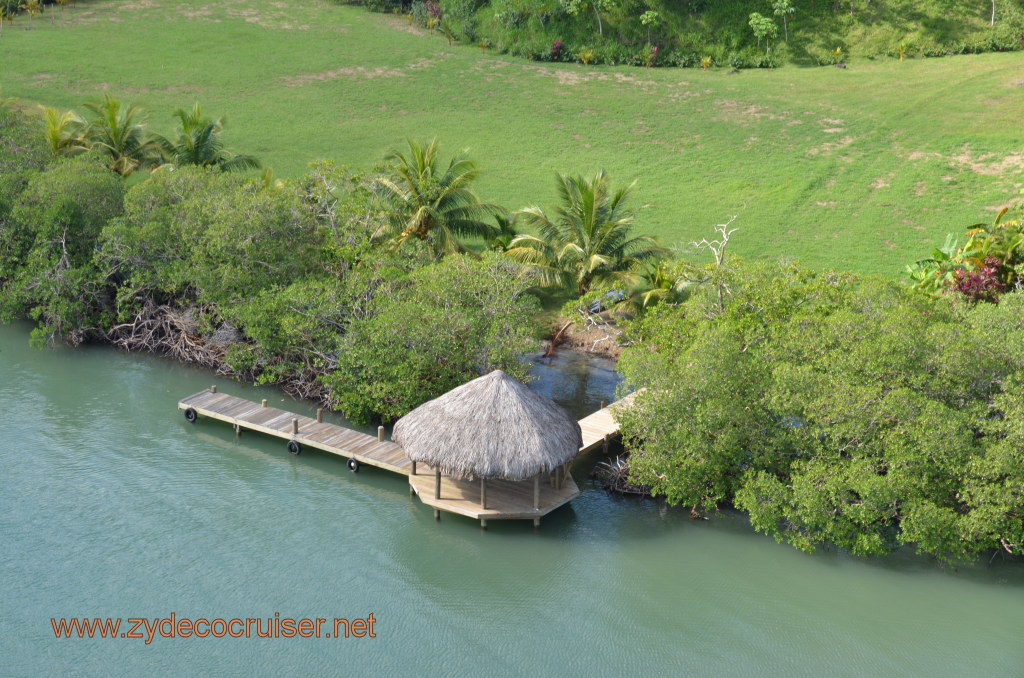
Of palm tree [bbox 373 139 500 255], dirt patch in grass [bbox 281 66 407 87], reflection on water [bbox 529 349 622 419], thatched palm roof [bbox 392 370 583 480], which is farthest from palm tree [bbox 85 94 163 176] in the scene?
thatched palm roof [bbox 392 370 583 480]

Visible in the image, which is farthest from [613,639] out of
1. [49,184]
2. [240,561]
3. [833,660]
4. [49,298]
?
[49,184]

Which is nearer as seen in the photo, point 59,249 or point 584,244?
point 59,249

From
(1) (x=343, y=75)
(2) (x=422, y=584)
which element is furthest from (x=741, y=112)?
(2) (x=422, y=584)

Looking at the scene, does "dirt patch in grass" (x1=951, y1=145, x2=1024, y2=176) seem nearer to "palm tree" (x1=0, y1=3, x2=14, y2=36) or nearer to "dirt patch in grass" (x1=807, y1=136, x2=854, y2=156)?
"dirt patch in grass" (x1=807, y1=136, x2=854, y2=156)

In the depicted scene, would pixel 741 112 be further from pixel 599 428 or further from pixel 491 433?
pixel 491 433

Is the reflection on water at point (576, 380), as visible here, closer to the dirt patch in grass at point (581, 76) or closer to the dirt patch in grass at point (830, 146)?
the dirt patch in grass at point (830, 146)

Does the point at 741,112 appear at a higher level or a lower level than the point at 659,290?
higher

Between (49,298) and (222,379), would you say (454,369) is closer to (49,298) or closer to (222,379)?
(222,379)
